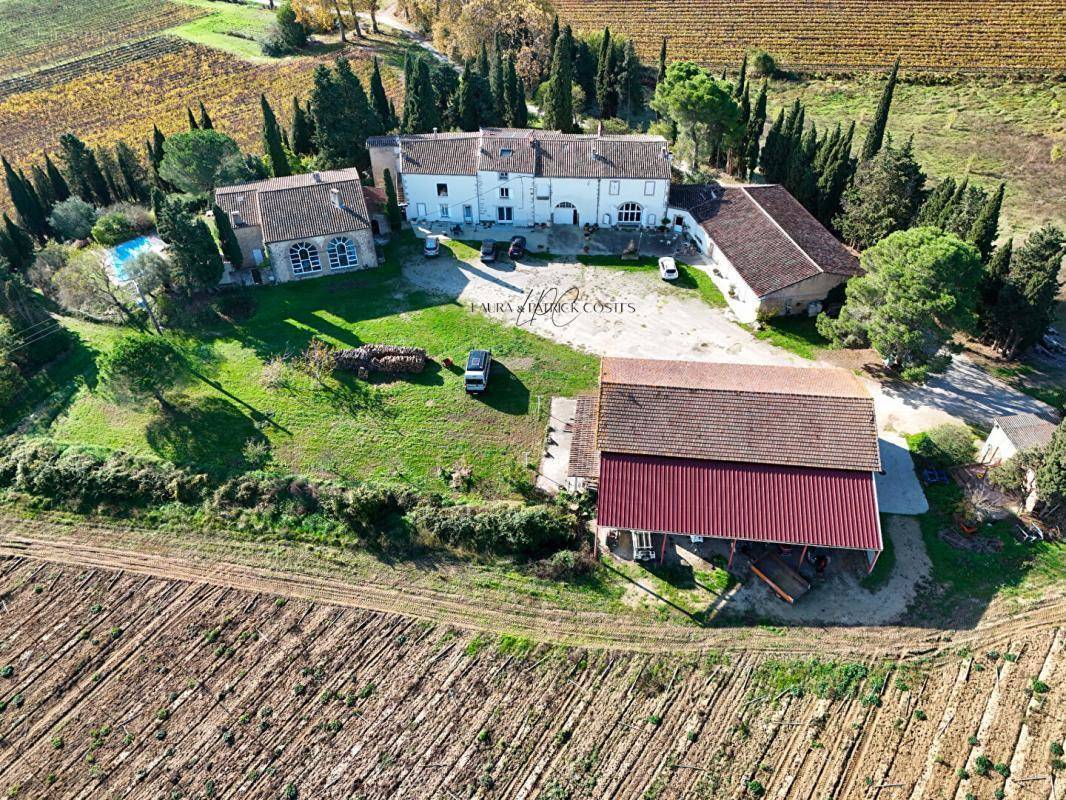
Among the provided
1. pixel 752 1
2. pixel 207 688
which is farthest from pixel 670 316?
pixel 752 1

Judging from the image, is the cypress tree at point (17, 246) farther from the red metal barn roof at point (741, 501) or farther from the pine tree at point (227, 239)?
the red metal barn roof at point (741, 501)

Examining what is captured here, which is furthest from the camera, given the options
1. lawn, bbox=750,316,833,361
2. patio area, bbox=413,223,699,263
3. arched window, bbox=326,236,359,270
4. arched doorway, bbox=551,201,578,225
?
arched doorway, bbox=551,201,578,225

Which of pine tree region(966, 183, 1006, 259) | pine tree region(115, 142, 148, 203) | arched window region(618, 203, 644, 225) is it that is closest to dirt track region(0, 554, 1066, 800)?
pine tree region(966, 183, 1006, 259)

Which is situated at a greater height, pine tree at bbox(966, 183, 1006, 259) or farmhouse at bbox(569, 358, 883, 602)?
pine tree at bbox(966, 183, 1006, 259)

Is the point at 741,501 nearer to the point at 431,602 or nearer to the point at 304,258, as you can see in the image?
the point at 431,602

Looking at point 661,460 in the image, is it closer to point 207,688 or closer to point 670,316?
point 670,316

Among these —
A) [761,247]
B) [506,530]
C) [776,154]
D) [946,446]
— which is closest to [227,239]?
[506,530]

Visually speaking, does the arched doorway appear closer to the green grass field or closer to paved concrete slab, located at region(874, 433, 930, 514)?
paved concrete slab, located at region(874, 433, 930, 514)
